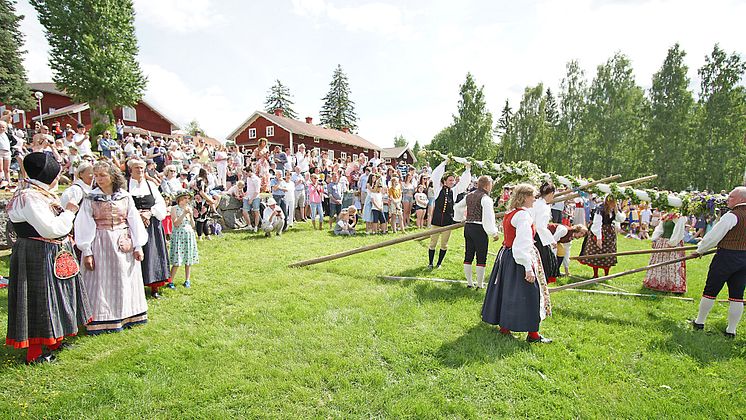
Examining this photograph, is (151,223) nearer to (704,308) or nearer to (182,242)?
(182,242)

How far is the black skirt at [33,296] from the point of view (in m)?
3.97

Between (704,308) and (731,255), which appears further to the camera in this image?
(704,308)

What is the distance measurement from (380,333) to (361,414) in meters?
1.62

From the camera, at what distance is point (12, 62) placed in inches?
1171

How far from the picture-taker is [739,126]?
29625 mm

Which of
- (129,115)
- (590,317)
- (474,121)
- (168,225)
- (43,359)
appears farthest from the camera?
(474,121)

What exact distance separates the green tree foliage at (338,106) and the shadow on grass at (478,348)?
6387 cm

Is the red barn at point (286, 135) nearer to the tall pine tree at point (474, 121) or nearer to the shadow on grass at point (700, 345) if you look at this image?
the tall pine tree at point (474, 121)

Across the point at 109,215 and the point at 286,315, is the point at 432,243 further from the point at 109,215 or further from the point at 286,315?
the point at 109,215

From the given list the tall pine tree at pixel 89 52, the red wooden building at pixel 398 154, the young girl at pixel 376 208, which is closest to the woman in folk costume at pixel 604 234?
the young girl at pixel 376 208

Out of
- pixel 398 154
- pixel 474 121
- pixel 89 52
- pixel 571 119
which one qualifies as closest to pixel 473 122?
pixel 474 121

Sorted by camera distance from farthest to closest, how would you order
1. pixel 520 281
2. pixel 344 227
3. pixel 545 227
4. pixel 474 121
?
1. pixel 474 121
2. pixel 344 227
3. pixel 545 227
4. pixel 520 281

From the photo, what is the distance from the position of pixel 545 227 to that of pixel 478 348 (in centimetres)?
222

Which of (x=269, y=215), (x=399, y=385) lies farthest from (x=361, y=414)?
(x=269, y=215)
